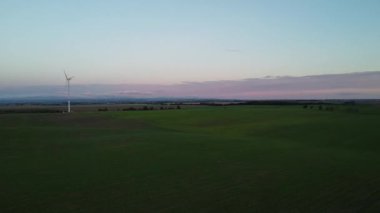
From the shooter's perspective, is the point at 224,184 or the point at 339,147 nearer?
the point at 224,184

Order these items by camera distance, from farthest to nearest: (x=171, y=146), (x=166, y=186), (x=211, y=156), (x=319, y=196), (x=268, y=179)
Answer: (x=171, y=146), (x=211, y=156), (x=268, y=179), (x=166, y=186), (x=319, y=196)

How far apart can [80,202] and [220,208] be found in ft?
13.8

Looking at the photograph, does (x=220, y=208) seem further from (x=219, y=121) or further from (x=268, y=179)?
(x=219, y=121)

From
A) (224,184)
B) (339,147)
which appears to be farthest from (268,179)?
(339,147)

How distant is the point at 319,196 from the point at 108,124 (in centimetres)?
4621

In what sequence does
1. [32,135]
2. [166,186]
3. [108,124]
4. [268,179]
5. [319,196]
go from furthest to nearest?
[108,124]
[32,135]
[268,179]
[166,186]
[319,196]

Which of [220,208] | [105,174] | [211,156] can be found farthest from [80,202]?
[211,156]

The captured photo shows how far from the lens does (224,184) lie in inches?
664

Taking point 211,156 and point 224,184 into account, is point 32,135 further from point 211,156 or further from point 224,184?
point 224,184

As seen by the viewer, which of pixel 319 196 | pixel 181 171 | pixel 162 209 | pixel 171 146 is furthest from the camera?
pixel 171 146

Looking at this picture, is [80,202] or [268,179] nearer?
[80,202]

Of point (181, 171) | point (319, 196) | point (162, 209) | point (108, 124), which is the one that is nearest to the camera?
point (162, 209)

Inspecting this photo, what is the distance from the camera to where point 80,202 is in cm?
1373

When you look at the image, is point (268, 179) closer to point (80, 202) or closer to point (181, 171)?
point (181, 171)
